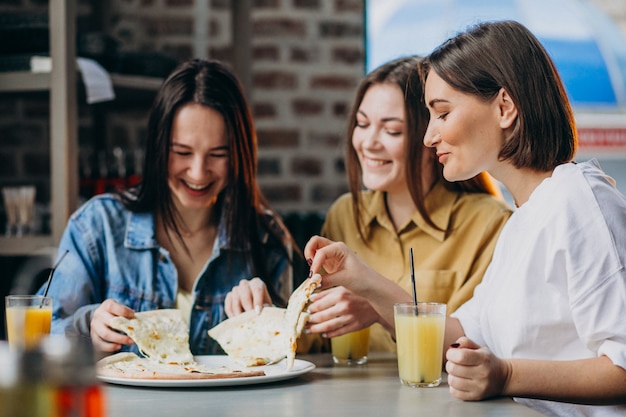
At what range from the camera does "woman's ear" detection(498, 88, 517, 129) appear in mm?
1633

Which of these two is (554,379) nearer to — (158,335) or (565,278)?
(565,278)

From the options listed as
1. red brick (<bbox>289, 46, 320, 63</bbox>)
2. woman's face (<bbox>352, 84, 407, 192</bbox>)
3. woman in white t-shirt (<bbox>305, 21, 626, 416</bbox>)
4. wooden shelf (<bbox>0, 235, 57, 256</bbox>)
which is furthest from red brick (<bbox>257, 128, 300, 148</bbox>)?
woman in white t-shirt (<bbox>305, 21, 626, 416</bbox>)

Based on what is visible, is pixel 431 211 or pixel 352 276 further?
pixel 431 211

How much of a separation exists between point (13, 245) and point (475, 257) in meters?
1.48

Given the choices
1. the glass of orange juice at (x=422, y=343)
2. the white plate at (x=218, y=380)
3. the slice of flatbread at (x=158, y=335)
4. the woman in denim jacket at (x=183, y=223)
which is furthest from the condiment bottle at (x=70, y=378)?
the woman in denim jacket at (x=183, y=223)

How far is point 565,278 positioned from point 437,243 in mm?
812

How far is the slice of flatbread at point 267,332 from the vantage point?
165 cm

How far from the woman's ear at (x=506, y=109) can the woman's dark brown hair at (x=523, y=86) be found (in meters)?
0.01

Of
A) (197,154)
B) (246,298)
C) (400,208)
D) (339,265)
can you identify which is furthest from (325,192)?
(339,265)

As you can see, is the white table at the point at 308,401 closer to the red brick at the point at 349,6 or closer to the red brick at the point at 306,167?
the red brick at the point at 306,167

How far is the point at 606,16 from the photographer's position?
4.32 metres

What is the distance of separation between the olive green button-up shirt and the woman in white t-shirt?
38 cm

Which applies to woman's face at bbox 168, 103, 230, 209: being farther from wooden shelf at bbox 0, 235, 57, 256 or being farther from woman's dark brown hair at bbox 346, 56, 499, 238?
wooden shelf at bbox 0, 235, 57, 256

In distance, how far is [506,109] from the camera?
1645 mm
